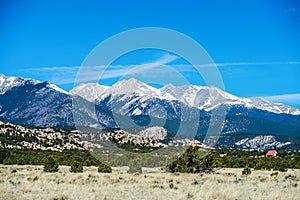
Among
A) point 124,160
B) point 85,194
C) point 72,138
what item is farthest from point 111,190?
point 72,138

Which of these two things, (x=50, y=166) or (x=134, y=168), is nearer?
(x=50, y=166)

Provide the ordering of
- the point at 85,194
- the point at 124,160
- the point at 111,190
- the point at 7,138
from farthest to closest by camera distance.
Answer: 1. the point at 7,138
2. the point at 124,160
3. the point at 111,190
4. the point at 85,194

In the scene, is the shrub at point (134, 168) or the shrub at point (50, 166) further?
the shrub at point (134, 168)

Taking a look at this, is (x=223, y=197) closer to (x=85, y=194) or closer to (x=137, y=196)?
(x=137, y=196)

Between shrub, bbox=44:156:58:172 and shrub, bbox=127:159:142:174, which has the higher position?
shrub, bbox=127:159:142:174

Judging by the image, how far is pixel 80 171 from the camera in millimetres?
39031

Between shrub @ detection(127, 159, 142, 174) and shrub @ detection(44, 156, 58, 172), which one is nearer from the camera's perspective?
shrub @ detection(44, 156, 58, 172)

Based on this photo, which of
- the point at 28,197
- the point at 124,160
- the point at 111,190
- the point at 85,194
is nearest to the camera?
the point at 28,197

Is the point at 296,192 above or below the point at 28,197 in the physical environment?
above

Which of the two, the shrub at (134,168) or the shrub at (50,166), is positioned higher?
the shrub at (134,168)

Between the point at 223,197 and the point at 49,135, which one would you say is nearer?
the point at 223,197

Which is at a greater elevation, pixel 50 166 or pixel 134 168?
pixel 134 168

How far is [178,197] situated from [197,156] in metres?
21.3

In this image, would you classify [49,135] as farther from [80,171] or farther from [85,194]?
[85,194]
